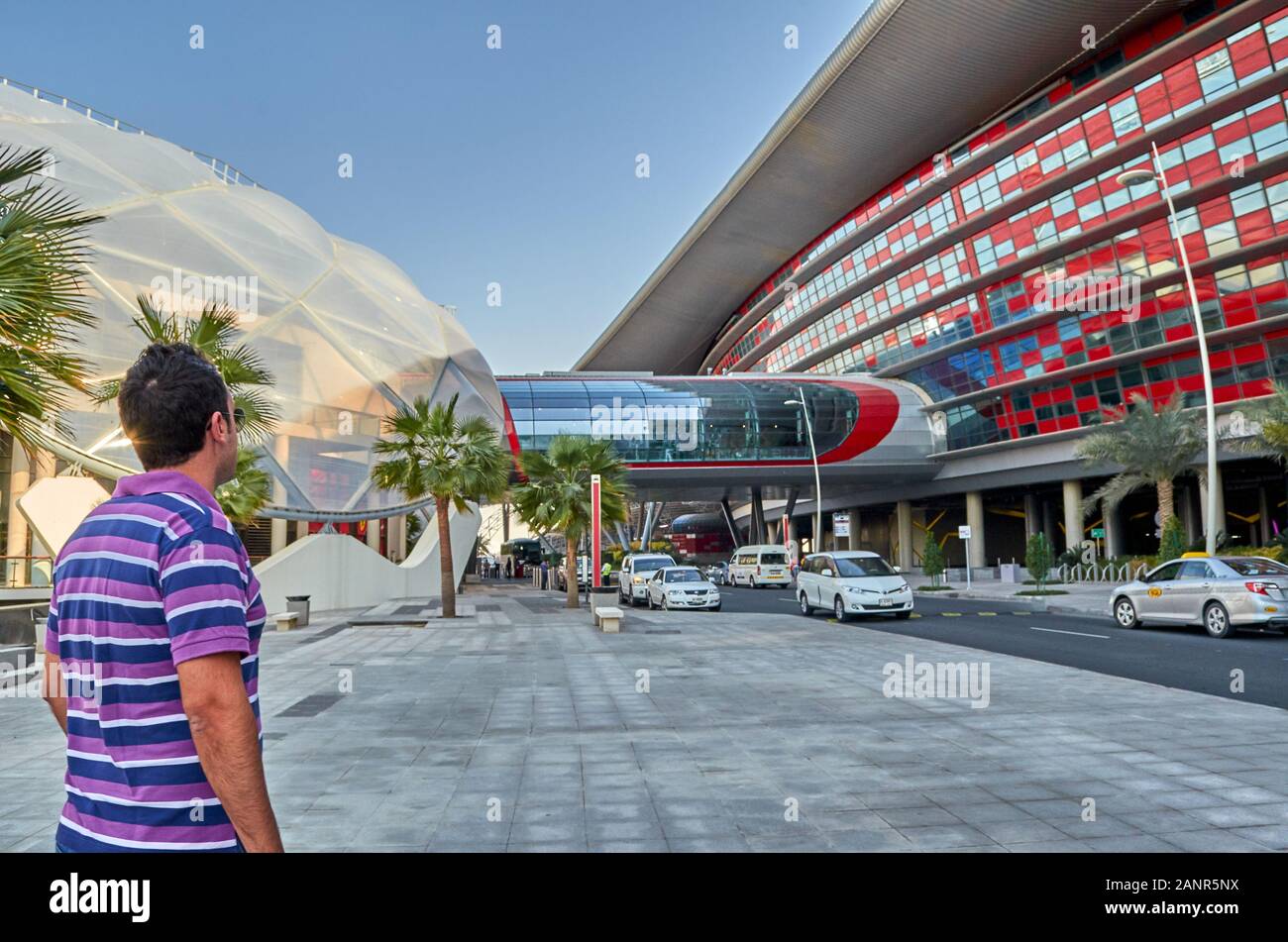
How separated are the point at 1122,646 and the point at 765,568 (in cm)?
2972

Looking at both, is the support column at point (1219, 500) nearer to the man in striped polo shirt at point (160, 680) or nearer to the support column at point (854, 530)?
the support column at point (854, 530)

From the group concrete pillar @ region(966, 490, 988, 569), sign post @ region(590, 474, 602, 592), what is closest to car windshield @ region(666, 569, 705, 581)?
sign post @ region(590, 474, 602, 592)

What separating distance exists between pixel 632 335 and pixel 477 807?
293 ft

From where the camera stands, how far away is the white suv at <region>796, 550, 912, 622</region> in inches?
866

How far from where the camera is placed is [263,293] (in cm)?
2731

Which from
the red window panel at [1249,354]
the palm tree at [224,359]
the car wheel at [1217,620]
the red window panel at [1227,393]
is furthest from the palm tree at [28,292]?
the red window panel at [1249,354]

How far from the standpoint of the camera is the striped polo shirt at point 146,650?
196cm

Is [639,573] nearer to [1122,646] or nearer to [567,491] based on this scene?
[567,491]

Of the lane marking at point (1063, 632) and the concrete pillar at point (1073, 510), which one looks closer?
the lane marking at point (1063, 632)

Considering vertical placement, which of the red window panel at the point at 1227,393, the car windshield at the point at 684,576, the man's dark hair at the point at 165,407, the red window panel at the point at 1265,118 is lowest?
the car windshield at the point at 684,576

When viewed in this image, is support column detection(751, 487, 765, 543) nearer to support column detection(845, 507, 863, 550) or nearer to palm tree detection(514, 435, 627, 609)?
support column detection(845, 507, 863, 550)

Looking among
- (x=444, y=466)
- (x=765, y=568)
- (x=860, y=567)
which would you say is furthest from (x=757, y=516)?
(x=444, y=466)

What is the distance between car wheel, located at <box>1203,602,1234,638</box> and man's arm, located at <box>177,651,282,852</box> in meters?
18.4

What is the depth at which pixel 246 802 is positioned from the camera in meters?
1.94
